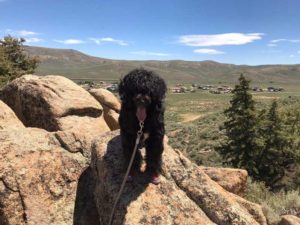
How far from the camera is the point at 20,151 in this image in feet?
22.1

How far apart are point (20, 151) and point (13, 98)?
4715 mm

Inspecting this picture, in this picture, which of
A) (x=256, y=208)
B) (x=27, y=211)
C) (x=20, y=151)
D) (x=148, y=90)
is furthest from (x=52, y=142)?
(x=256, y=208)

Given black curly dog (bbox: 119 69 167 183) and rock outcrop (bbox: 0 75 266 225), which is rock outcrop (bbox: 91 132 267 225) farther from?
black curly dog (bbox: 119 69 167 183)

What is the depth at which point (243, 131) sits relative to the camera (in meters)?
23.8

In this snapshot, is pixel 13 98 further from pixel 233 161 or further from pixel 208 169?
pixel 233 161

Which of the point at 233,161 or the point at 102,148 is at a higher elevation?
the point at 102,148

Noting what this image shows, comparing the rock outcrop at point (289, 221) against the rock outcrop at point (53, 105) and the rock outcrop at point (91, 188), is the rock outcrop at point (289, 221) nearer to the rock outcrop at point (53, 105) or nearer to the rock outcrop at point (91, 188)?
the rock outcrop at point (91, 188)

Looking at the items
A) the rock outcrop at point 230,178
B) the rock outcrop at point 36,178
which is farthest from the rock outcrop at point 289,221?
the rock outcrop at point 36,178

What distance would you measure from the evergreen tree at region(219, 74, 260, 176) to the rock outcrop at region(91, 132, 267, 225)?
55.7ft

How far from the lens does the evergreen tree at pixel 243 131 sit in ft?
76.6

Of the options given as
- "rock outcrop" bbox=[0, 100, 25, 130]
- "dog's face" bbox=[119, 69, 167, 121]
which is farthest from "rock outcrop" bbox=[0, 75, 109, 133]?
"dog's face" bbox=[119, 69, 167, 121]

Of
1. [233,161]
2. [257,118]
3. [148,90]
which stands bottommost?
[233,161]

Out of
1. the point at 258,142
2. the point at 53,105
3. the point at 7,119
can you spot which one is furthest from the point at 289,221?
the point at 258,142

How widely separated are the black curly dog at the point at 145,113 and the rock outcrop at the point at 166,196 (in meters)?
0.28
